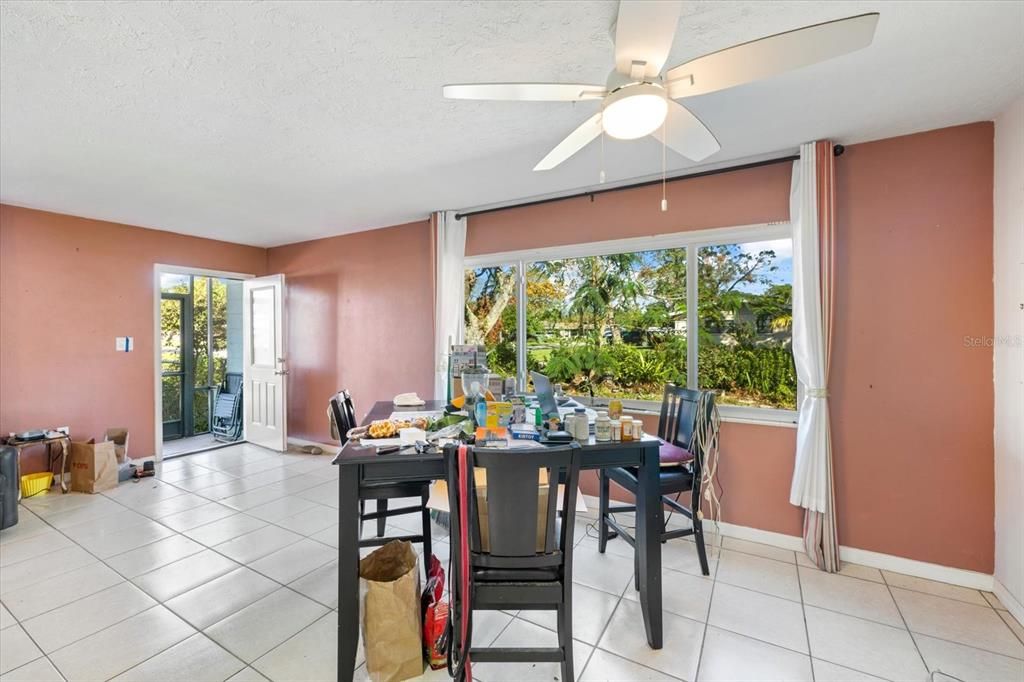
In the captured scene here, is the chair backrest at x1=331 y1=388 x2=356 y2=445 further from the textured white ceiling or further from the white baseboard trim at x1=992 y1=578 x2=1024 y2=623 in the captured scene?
the white baseboard trim at x1=992 y1=578 x2=1024 y2=623

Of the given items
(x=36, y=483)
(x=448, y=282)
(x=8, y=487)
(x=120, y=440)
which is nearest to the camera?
(x=8, y=487)

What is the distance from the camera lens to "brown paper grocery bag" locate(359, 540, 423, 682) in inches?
63.4

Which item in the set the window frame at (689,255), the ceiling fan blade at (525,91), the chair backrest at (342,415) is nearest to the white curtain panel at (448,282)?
the window frame at (689,255)

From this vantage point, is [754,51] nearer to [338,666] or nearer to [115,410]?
[338,666]

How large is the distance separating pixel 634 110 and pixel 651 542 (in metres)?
1.66

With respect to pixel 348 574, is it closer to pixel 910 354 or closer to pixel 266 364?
pixel 910 354

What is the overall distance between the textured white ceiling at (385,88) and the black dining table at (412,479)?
5.18ft

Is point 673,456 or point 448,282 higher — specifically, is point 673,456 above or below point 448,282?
below

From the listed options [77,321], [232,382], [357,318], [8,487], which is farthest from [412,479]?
[232,382]

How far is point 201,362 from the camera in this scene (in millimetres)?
5977

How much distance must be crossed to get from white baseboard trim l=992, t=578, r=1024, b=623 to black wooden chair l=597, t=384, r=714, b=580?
1324 mm

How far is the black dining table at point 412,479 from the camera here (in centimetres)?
163

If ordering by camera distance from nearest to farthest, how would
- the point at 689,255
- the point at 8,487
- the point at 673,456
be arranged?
the point at 673,456 < the point at 8,487 < the point at 689,255

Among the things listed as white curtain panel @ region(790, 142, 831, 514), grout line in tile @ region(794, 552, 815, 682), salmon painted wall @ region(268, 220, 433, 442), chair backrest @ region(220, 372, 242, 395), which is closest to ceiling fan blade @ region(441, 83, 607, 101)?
white curtain panel @ region(790, 142, 831, 514)
